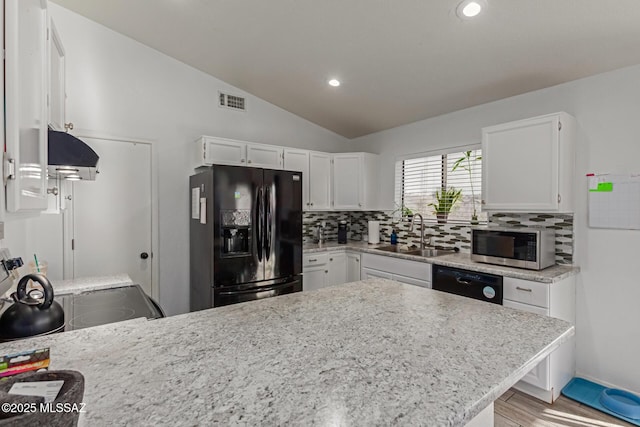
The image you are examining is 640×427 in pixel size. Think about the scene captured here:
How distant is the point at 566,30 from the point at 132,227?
13.0 ft

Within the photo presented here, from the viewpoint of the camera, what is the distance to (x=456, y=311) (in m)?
1.40

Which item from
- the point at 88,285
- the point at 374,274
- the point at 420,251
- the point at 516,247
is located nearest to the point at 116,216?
the point at 88,285

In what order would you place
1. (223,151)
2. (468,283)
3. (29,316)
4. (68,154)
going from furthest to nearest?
(223,151), (468,283), (68,154), (29,316)

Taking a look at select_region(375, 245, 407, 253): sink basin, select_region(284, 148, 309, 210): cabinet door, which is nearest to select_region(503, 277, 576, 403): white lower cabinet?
select_region(375, 245, 407, 253): sink basin

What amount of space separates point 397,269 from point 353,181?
140 cm

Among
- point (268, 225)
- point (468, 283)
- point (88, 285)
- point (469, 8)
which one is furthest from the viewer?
point (268, 225)

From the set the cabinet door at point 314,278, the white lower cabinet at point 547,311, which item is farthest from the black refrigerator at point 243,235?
the white lower cabinet at point 547,311

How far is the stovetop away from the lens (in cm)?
159

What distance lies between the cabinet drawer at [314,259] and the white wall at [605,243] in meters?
2.42

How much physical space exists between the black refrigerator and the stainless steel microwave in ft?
5.78

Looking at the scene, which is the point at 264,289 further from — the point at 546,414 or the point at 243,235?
the point at 546,414

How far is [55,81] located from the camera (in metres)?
1.76

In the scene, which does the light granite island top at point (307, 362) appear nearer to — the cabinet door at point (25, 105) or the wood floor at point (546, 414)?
the cabinet door at point (25, 105)

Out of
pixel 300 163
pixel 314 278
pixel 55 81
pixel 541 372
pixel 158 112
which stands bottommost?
pixel 541 372
